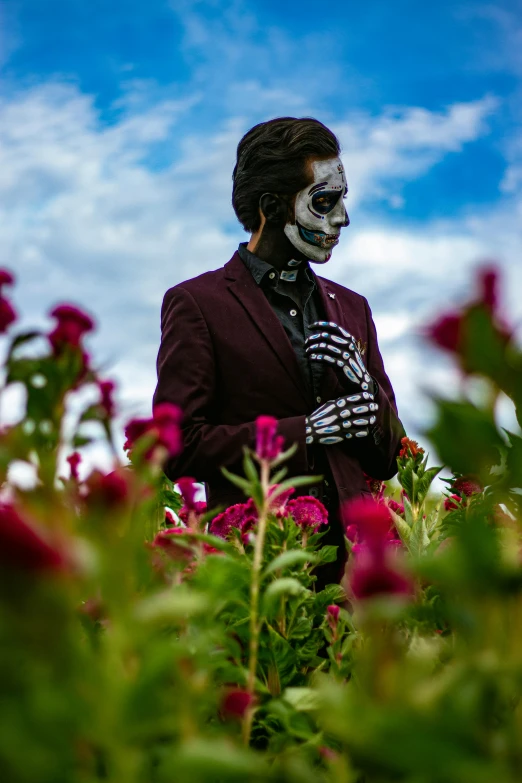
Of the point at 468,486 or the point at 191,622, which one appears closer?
the point at 191,622

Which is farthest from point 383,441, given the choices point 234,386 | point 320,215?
point 320,215

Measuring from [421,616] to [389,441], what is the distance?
82.6 inches

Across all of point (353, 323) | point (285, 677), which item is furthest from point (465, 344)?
point (353, 323)

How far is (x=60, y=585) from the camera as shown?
677mm

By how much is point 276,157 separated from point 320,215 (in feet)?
0.93

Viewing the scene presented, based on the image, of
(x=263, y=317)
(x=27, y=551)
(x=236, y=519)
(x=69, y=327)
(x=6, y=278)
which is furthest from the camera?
(x=263, y=317)

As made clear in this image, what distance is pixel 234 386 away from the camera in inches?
122

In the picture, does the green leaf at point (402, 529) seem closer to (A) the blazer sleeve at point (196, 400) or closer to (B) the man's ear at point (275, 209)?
(A) the blazer sleeve at point (196, 400)

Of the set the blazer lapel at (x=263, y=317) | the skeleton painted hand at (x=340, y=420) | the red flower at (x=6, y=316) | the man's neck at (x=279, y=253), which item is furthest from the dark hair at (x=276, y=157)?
the red flower at (x=6, y=316)

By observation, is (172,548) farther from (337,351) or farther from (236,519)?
(337,351)

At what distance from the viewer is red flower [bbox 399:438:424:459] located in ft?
9.48

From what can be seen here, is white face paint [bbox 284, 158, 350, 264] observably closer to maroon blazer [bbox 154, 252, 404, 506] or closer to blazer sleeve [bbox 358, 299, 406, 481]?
maroon blazer [bbox 154, 252, 404, 506]

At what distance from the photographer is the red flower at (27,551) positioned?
0.65 meters

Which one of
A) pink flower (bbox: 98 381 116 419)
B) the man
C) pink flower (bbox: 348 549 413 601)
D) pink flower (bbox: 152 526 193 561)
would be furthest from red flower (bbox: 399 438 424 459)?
pink flower (bbox: 348 549 413 601)
